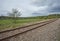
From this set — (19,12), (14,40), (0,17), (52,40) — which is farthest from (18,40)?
(0,17)

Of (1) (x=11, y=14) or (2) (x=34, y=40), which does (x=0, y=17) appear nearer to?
(1) (x=11, y=14)

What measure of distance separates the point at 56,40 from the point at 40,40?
122 cm

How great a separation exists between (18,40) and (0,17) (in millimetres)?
54552

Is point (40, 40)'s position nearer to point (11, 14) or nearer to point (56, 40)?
point (56, 40)

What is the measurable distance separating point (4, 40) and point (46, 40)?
10.5ft

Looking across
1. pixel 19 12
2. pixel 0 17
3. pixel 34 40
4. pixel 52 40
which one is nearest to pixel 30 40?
pixel 34 40

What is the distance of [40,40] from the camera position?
31.3 ft

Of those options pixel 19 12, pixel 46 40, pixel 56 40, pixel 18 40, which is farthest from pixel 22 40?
pixel 19 12

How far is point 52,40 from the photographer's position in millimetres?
9531

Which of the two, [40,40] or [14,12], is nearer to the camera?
[40,40]

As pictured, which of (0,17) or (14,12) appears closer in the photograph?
(14,12)

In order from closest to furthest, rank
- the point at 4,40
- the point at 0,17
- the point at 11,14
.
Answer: the point at 4,40, the point at 11,14, the point at 0,17

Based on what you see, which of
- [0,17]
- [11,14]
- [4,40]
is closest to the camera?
[4,40]

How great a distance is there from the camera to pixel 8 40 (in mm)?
9562
